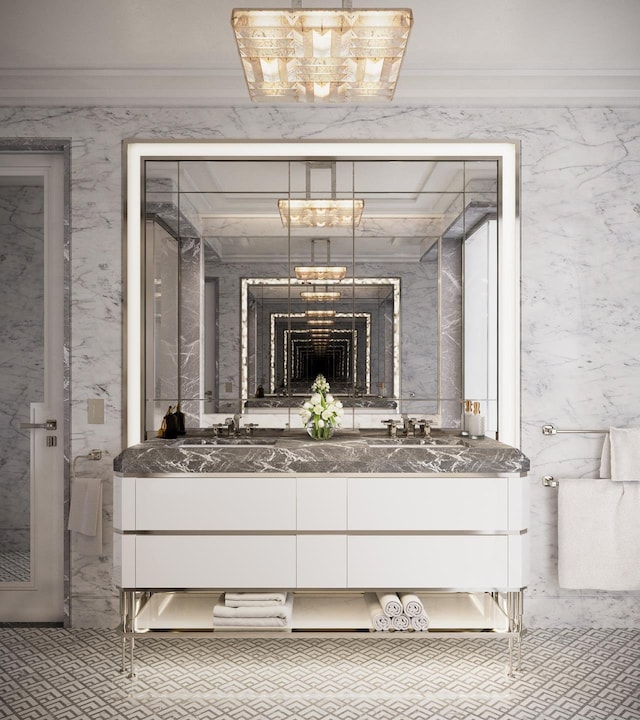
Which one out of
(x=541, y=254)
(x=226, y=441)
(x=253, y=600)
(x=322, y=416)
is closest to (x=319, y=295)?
(x=322, y=416)

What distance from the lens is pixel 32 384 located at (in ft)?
11.0

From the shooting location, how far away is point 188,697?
255 centimetres

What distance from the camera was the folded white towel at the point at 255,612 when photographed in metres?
2.70

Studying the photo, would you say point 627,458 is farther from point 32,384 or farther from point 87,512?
point 32,384

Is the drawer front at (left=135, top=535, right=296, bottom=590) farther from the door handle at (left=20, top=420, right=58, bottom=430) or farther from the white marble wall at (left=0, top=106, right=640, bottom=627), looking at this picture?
the door handle at (left=20, top=420, right=58, bottom=430)

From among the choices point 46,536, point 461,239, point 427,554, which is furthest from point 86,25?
point 427,554

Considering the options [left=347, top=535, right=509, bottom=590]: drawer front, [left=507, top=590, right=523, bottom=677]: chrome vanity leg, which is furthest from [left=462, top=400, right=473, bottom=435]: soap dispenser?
[left=507, top=590, right=523, bottom=677]: chrome vanity leg

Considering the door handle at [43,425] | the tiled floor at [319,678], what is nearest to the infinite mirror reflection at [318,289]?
the door handle at [43,425]

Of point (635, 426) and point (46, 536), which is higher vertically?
point (635, 426)

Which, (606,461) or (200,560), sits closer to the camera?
(200,560)

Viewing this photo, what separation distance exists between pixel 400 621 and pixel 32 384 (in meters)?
2.24

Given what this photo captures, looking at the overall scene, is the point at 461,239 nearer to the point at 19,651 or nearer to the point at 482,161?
the point at 482,161

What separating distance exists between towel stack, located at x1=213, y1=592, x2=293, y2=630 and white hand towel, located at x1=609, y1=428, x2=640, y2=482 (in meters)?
1.74

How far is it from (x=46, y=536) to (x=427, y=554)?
6.59 feet
